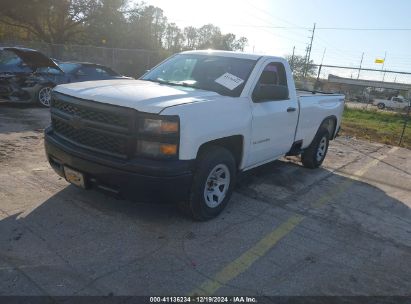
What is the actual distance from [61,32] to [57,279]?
115ft

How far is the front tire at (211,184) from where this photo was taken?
398 centimetres

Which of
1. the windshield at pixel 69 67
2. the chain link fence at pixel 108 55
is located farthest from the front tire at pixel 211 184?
the chain link fence at pixel 108 55

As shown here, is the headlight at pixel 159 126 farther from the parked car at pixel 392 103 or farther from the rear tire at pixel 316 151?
the parked car at pixel 392 103

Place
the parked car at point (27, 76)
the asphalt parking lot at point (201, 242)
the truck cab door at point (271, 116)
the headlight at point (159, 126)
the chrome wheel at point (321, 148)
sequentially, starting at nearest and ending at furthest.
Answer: the asphalt parking lot at point (201, 242)
the headlight at point (159, 126)
the truck cab door at point (271, 116)
the chrome wheel at point (321, 148)
the parked car at point (27, 76)

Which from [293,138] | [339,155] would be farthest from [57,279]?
[339,155]

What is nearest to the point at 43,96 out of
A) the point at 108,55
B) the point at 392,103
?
the point at 108,55

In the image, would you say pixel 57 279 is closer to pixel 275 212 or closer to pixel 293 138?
pixel 275 212

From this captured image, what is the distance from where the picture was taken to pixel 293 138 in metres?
5.91

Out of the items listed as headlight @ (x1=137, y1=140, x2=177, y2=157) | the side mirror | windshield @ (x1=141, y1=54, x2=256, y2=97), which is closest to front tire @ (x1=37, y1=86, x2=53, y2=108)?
windshield @ (x1=141, y1=54, x2=256, y2=97)

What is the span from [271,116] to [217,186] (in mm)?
1265

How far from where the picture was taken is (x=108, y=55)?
24.5 meters

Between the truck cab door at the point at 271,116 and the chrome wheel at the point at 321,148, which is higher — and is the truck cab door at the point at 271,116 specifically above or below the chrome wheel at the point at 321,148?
above

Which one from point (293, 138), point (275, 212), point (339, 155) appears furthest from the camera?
point (339, 155)

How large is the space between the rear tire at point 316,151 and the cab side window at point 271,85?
179cm
